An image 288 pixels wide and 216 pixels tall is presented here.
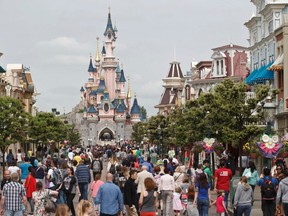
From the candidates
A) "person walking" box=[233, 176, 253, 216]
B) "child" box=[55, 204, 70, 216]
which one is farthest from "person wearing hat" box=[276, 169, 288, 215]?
"child" box=[55, 204, 70, 216]

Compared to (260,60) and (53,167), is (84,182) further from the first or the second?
(260,60)

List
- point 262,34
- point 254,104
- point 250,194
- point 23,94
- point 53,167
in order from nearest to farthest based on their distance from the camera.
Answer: point 250,194 < point 53,167 < point 254,104 < point 262,34 < point 23,94

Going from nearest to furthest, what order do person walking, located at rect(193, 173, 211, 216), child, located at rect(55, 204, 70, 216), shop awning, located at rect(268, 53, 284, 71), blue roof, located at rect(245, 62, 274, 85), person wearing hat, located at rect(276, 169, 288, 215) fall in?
child, located at rect(55, 204, 70, 216)
person wearing hat, located at rect(276, 169, 288, 215)
person walking, located at rect(193, 173, 211, 216)
shop awning, located at rect(268, 53, 284, 71)
blue roof, located at rect(245, 62, 274, 85)

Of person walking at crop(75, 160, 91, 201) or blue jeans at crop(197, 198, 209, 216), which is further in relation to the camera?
person walking at crop(75, 160, 91, 201)

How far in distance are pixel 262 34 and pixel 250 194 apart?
29.8 meters

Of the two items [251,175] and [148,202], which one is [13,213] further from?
[251,175]

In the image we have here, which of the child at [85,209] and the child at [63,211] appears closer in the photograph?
the child at [63,211]

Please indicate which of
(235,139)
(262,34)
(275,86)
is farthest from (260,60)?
(235,139)

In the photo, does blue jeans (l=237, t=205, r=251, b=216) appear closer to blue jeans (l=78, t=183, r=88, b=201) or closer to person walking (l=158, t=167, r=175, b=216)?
person walking (l=158, t=167, r=175, b=216)

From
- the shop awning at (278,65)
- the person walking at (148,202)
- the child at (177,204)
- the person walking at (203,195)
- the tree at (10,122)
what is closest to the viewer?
the person walking at (148,202)

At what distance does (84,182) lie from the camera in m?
23.6

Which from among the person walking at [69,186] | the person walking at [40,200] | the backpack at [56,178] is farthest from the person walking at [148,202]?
the backpack at [56,178]

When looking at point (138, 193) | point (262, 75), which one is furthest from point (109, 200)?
point (262, 75)

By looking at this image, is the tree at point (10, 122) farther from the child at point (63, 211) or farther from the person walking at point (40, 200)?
the child at point (63, 211)
